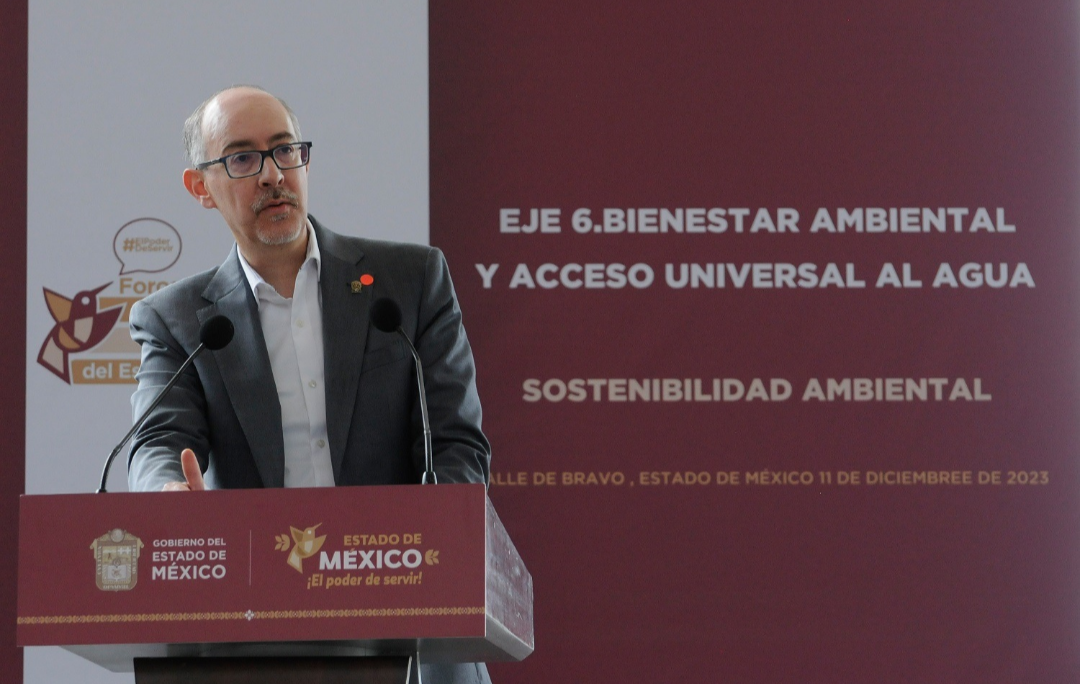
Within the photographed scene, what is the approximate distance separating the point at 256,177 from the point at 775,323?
1.90m

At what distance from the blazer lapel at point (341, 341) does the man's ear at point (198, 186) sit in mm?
289

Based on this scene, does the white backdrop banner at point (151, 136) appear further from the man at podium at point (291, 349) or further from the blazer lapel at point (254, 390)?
the blazer lapel at point (254, 390)

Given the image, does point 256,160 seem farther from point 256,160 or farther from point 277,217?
point 277,217

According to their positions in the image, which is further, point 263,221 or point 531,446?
point 531,446

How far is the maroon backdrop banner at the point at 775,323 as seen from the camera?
11.5 feet

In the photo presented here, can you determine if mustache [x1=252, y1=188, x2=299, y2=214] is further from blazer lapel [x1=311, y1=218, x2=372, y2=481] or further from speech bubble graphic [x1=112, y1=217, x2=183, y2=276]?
speech bubble graphic [x1=112, y1=217, x2=183, y2=276]

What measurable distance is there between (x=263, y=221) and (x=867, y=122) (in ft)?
6.99

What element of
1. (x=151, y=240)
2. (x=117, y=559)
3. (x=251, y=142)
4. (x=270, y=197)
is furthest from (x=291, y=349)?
(x=151, y=240)

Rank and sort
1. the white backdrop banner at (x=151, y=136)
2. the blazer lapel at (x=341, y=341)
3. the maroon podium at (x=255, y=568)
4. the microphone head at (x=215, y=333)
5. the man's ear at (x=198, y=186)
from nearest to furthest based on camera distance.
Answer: the maroon podium at (x=255, y=568)
the microphone head at (x=215, y=333)
the blazer lapel at (x=341, y=341)
the man's ear at (x=198, y=186)
the white backdrop banner at (x=151, y=136)

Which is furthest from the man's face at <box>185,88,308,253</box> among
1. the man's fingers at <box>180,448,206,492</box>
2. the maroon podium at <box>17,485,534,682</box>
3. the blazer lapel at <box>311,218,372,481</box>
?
the maroon podium at <box>17,485,534,682</box>

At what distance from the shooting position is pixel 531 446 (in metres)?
3.59

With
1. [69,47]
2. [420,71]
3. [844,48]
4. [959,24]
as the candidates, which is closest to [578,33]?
[420,71]

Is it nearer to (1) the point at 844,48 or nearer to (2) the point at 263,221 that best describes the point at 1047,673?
(1) the point at 844,48

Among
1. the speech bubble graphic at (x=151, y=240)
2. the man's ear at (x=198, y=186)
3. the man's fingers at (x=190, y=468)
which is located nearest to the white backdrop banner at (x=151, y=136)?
the speech bubble graphic at (x=151, y=240)
